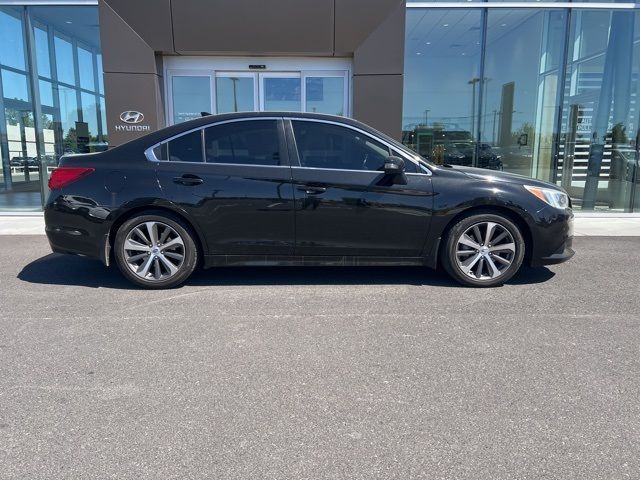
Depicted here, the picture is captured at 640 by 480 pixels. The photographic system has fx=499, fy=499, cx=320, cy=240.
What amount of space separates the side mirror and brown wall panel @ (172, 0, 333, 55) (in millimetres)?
5469

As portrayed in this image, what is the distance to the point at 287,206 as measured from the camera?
486cm

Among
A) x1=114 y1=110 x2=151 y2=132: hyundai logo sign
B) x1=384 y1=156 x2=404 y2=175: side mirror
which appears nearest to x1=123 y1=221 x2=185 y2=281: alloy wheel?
x1=384 y1=156 x2=404 y2=175: side mirror

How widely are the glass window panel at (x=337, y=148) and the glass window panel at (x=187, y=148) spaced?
0.98 meters

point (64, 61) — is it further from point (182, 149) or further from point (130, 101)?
point (182, 149)

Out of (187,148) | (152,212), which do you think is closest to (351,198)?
(187,148)

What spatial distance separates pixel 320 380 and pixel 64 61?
1032 centimetres

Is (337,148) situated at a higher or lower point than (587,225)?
higher

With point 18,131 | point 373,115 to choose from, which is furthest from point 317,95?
point 18,131

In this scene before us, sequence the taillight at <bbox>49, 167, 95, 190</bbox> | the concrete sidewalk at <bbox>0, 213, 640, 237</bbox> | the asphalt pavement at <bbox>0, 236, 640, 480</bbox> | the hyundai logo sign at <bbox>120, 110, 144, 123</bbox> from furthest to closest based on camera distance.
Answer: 1. the hyundai logo sign at <bbox>120, 110, 144, 123</bbox>
2. the concrete sidewalk at <bbox>0, 213, 640, 237</bbox>
3. the taillight at <bbox>49, 167, 95, 190</bbox>
4. the asphalt pavement at <bbox>0, 236, 640, 480</bbox>

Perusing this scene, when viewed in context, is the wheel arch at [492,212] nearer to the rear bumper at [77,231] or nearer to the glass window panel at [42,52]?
the rear bumper at [77,231]

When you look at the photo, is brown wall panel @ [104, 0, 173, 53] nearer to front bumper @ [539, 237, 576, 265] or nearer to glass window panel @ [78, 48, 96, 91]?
glass window panel @ [78, 48, 96, 91]

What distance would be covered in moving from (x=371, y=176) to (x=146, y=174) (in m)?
2.20

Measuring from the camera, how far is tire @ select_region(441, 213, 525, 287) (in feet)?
16.3

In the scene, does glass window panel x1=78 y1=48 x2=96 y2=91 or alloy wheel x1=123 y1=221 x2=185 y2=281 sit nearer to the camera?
alloy wheel x1=123 y1=221 x2=185 y2=281
